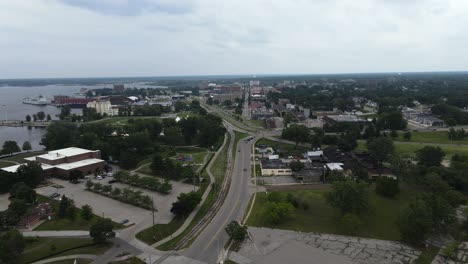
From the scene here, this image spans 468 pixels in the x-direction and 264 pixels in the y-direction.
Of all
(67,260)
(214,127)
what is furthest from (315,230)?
(214,127)

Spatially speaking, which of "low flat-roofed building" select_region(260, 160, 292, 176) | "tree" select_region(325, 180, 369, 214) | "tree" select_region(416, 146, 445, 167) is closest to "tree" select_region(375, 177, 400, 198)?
"tree" select_region(325, 180, 369, 214)

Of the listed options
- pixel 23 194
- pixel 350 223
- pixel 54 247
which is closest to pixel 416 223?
pixel 350 223

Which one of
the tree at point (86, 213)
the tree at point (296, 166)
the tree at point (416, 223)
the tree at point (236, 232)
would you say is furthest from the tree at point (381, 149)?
the tree at point (86, 213)

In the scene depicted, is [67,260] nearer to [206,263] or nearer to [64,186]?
[206,263]

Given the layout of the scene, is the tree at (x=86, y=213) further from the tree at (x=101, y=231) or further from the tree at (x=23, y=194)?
the tree at (x=23, y=194)

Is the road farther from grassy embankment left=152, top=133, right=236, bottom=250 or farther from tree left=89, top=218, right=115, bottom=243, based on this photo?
tree left=89, top=218, right=115, bottom=243

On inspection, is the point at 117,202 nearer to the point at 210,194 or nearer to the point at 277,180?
the point at 210,194

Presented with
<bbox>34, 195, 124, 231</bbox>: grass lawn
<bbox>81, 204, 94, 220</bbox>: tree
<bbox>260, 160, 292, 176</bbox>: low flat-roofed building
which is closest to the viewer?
<bbox>34, 195, 124, 231</bbox>: grass lawn
